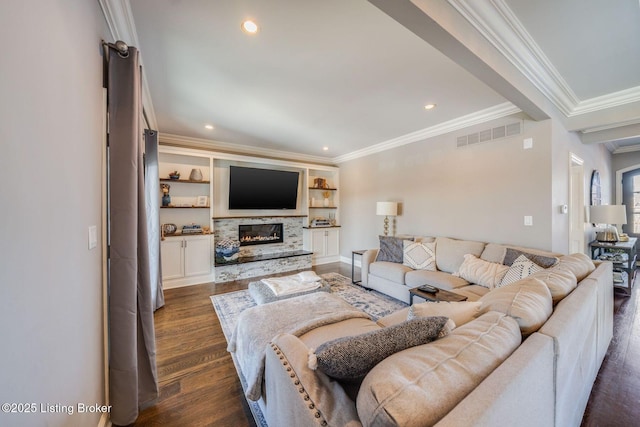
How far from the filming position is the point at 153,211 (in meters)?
3.05

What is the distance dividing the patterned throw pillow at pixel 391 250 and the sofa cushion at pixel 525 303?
2.28 metres

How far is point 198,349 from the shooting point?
2.30m

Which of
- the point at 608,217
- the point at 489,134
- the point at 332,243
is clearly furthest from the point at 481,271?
the point at 332,243

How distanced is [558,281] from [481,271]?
1314 millimetres

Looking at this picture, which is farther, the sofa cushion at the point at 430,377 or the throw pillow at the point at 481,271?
the throw pillow at the point at 481,271

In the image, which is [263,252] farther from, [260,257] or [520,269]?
[520,269]

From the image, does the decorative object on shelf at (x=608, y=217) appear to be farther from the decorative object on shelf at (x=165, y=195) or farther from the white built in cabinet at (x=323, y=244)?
the decorative object on shelf at (x=165, y=195)

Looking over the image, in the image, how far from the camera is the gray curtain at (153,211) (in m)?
3.04

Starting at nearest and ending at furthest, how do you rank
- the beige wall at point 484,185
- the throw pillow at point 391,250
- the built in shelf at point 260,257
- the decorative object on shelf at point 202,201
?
the beige wall at point 484,185 < the throw pillow at point 391,250 < the built in shelf at point 260,257 < the decorative object on shelf at point 202,201

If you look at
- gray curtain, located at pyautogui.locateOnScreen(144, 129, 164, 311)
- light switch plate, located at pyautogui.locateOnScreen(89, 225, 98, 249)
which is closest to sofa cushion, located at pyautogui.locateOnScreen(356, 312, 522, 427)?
light switch plate, located at pyautogui.locateOnScreen(89, 225, 98, 249)

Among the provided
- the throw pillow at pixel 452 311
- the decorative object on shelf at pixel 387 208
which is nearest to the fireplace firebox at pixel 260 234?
the decorative object on shelf at pixel 387 208

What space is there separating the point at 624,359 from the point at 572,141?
2672 mm

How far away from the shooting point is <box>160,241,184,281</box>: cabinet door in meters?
3.95

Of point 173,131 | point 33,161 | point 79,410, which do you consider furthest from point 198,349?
point 173,131
